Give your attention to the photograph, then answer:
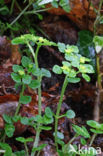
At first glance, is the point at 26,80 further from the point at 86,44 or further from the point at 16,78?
the point at 86,44

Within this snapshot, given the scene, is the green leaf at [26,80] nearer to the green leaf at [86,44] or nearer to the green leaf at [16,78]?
the green leaf at [16,78]

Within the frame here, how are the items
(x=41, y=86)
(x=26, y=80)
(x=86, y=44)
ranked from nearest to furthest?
(x=26, y=80)
(x=41, y=86)
(x=86, y=44)

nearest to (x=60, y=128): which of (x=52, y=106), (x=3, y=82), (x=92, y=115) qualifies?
(x=52, y=106)

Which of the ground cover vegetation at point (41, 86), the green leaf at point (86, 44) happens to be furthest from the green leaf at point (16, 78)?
the green leaf at point (86, 44)

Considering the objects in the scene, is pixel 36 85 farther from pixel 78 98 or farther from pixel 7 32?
pixel 7 32

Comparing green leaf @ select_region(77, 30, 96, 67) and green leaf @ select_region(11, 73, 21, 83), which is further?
green leaf @ select_region(77, 30, 96, 67)

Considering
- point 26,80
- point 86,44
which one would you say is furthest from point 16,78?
point 86,44

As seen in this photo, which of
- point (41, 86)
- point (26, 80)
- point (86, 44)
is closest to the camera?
point (26, 80)

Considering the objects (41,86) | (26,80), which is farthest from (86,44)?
(26,80)

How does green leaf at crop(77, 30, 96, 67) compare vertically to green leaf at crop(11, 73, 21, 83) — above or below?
below

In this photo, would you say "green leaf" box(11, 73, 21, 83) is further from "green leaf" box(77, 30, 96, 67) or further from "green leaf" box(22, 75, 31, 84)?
"green leaf" box(77, 30, 96, 67)

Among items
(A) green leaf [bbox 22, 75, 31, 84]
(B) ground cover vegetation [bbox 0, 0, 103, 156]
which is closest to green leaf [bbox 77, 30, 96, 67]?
(B) ground cover vegetation [bbox 0, 0, 103, 156]

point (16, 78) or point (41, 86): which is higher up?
point (16, 78)

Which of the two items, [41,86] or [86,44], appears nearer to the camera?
[41,86]
